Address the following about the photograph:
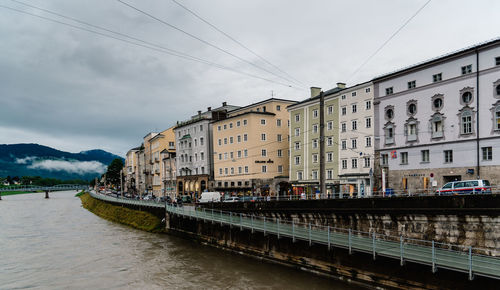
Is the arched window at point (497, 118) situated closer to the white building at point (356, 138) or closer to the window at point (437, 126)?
the window at point (437, 126)

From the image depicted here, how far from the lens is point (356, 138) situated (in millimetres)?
45000

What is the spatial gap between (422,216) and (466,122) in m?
14.9

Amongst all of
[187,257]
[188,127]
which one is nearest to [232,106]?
[188,127]

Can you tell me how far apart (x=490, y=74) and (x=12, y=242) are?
4933 cm

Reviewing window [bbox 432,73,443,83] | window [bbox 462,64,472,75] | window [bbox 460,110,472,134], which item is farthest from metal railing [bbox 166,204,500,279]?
window [bbox 432,73,443,83]

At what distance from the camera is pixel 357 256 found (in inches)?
827

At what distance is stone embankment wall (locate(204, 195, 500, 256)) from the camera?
19562mm

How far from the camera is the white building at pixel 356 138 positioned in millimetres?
43094

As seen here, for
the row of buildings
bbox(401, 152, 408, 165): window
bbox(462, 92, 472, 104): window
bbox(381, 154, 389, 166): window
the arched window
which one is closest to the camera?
the arched window

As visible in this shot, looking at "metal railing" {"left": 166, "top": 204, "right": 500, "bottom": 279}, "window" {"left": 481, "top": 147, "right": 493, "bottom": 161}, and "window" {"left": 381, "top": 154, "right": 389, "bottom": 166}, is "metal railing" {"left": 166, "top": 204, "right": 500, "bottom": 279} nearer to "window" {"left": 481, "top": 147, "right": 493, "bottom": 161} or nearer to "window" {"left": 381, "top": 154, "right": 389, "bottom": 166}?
"window" {"left": 481, "top": 147, "right": 493, "bottom": 161}

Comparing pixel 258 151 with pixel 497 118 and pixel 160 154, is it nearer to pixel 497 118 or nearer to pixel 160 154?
pixel 497 118

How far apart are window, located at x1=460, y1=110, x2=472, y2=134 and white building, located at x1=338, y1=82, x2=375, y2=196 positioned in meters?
10.7

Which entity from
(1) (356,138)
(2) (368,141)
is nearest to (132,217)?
(1) (356,138)

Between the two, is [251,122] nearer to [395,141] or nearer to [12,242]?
[395,141]
